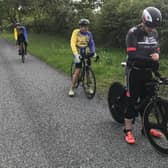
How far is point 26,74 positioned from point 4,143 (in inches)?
311

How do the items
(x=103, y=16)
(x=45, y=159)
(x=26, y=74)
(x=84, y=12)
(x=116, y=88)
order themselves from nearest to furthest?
(x=45, y=159), (x=116, y=88), (x=26, y=74), (x=103, y=16), (x=84, y=12)

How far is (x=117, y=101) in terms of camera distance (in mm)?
6789

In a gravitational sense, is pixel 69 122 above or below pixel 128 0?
below

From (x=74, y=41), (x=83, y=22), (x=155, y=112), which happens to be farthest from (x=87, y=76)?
(x=155, y=112)

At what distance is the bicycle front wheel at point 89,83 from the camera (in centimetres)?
935

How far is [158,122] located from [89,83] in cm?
420

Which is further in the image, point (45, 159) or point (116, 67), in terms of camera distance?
point (116, 67)

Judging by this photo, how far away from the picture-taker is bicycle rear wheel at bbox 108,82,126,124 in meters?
6.61

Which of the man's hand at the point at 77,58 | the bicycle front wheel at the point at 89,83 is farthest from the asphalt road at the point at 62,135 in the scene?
the man's hand at the point at 77,58

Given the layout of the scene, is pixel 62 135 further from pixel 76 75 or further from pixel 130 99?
pixel 76 75

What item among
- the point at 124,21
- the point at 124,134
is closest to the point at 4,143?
the point at 124,134

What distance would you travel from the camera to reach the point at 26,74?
13.9m

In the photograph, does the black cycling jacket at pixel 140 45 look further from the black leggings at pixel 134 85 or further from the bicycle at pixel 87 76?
the bicycle at pixel 87 76

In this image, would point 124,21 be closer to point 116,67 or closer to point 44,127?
point 116,67
